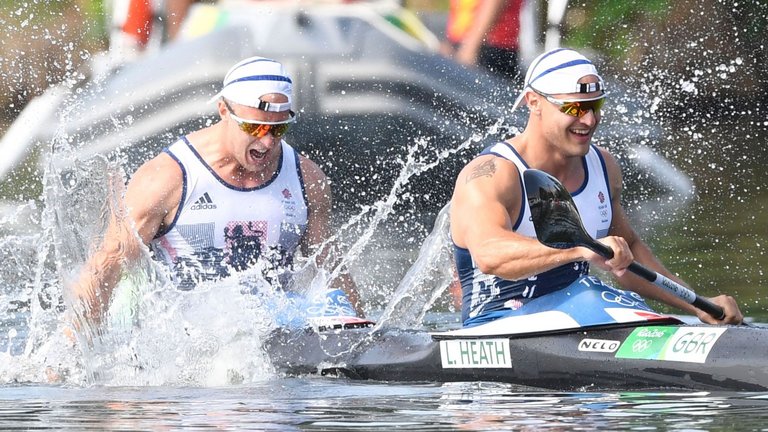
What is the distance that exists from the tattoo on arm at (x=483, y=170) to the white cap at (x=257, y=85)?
139cm

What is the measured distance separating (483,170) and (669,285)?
886mm

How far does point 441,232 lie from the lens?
8.12m

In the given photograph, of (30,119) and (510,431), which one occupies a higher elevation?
(30,119)

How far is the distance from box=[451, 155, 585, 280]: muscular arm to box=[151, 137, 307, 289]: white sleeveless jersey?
131cm

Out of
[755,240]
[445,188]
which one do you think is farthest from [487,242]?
[445,188]

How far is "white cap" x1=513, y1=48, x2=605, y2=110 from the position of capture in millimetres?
7160

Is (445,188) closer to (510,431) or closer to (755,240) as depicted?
(755,240)

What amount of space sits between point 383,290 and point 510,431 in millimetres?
5707

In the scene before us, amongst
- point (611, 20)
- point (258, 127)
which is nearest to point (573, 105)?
point (258, 127)

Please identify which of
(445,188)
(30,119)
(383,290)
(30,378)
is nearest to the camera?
(30,378)

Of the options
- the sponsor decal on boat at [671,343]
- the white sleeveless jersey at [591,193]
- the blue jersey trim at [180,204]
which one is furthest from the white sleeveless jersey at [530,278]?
the blue jersey trim at [180,204]

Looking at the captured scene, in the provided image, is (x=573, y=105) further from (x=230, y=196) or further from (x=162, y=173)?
(x=162, y=173)

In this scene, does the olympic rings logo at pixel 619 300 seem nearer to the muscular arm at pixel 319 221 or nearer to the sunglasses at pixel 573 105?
the sunglasses at pixel 573 105

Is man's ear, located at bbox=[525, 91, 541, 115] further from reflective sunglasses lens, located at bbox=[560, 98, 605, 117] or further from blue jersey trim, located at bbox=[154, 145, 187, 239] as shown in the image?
blue jersey trim, located at bbox=[154, 145, 187, 239]
